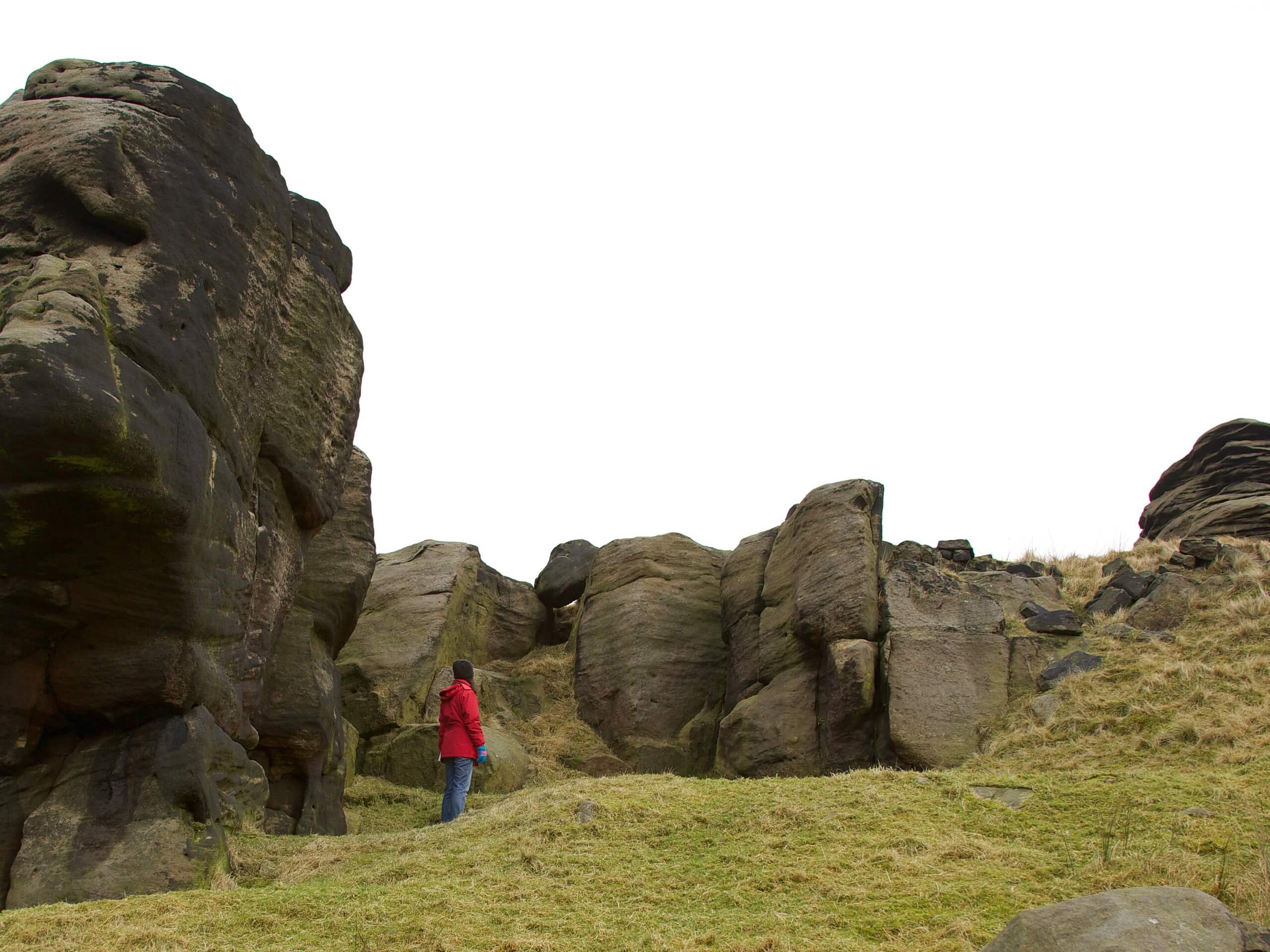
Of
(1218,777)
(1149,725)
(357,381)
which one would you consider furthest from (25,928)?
(1149,725)

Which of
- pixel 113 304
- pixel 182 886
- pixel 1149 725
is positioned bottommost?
pixel 182 886

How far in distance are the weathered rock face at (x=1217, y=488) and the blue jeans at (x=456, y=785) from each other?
17.9 m

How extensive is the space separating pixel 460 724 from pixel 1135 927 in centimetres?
971

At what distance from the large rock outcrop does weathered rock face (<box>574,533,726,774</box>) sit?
162cm

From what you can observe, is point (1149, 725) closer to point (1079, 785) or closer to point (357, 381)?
point (1079, 785)

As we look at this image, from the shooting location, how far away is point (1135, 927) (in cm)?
617

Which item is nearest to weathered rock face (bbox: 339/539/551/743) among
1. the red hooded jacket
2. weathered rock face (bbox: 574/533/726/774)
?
weathered rock face (bbox: 574/533/726/774)

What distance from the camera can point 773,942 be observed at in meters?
7.87

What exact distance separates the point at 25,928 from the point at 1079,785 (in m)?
9.59

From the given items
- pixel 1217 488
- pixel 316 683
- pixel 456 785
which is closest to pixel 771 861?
pixel 456 785

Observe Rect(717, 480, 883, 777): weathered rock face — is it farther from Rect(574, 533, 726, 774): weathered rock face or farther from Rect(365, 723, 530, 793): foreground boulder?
Rect(365, 723, 530, 793): foreground boulder

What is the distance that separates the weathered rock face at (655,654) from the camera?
20.0 meters

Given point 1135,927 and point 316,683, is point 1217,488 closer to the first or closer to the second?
point 316,683

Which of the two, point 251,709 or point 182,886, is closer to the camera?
point 182,886
